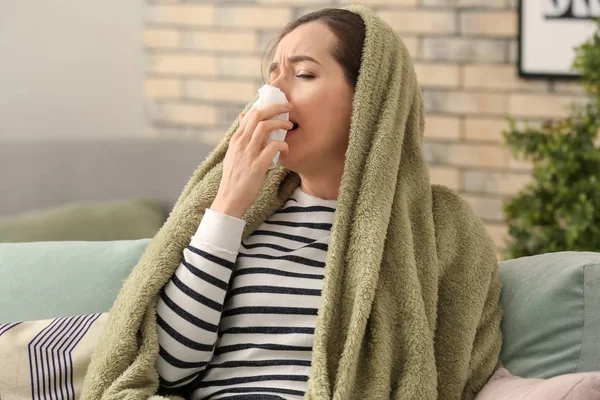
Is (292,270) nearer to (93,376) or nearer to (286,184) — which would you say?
(286,184)

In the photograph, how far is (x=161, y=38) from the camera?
3186 millimetres

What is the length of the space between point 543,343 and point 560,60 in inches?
56.0

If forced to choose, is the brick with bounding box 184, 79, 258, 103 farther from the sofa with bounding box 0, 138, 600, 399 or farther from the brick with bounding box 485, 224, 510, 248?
the sofa with bounding box 0, 138, 600, 399

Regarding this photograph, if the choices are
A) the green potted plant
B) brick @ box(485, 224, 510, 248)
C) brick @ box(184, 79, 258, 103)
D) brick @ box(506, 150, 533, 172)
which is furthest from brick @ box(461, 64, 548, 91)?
brick @ box(184, 79, 258, 103)

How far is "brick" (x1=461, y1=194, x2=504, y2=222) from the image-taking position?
2.82m

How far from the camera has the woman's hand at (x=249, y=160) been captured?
145cm

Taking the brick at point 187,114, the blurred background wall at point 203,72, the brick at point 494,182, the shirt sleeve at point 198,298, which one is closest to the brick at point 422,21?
the blurred background wall at point 203,72

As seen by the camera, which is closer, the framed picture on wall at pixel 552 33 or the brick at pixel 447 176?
the framed picture on wall at pixel 552 33

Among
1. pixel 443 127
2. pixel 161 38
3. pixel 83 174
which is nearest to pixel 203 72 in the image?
pixel 161 38

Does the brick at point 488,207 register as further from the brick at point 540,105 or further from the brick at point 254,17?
the brick at point 254,17

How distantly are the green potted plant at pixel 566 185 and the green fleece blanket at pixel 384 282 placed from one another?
30.1 inches

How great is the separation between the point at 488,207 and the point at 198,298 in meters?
1.64

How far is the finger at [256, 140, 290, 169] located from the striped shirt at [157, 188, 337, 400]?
11 centimetres

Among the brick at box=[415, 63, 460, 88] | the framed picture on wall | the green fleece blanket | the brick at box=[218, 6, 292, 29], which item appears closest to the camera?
the green fleece blanket
